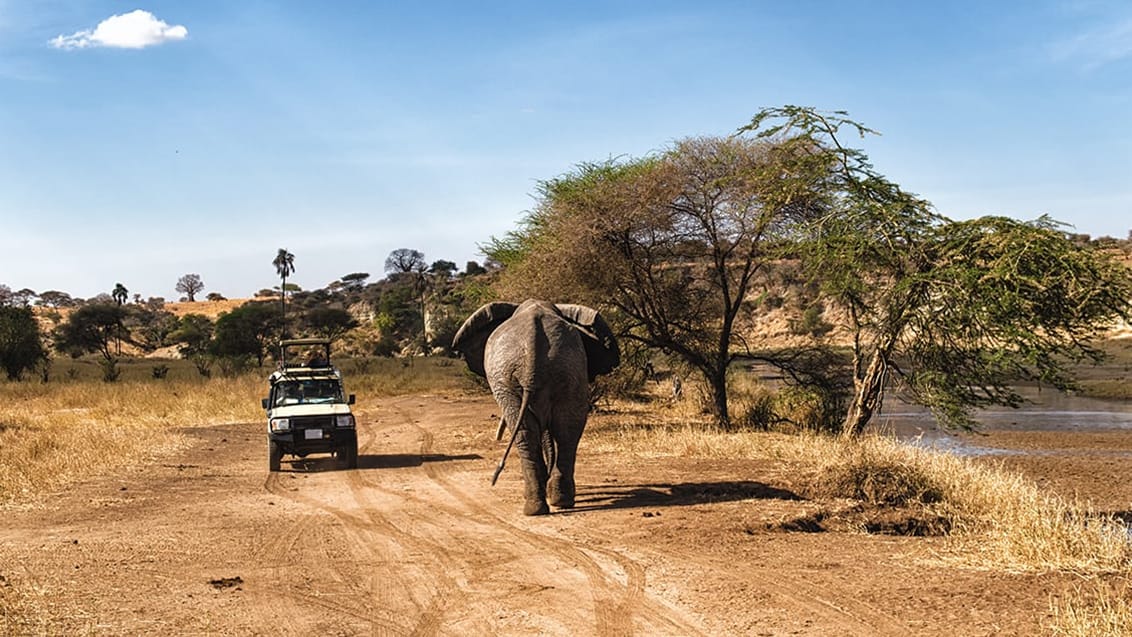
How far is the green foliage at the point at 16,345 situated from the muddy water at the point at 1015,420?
114 feet

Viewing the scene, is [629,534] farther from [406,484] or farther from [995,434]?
[995,434]

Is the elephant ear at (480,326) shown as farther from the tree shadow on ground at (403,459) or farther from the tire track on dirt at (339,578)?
the tree shadow on ground at (403,459)

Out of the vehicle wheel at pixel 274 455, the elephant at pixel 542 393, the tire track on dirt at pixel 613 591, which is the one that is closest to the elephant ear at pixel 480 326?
the elephant at pixel 542 393

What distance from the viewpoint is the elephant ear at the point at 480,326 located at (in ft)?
44.2

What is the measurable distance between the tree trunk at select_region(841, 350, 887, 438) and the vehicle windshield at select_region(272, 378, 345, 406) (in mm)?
8808

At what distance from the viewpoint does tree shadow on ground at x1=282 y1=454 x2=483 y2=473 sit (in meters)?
16.6

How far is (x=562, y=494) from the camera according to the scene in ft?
39.4

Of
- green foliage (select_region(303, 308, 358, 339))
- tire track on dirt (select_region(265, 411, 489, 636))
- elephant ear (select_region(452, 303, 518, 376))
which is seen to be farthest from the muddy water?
green foliage (select_region(303, 308, 358, 339))

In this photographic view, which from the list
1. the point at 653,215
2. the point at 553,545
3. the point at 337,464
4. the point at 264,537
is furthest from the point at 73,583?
the point at 653,215

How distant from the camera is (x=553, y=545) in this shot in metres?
9.92

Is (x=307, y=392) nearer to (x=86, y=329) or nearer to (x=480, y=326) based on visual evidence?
(x=480, y=326)

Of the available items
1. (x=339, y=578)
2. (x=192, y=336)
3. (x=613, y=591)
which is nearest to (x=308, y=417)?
(x=339, y=578)

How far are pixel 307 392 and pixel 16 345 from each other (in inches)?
1183

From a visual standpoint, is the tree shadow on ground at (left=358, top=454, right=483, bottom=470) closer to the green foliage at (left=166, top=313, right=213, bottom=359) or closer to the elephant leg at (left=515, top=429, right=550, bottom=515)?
the elephant leg at (left=515, top=429, right=550, bottom=515)
